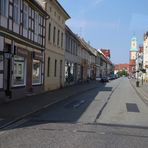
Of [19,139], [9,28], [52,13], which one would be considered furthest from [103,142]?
[52,13]

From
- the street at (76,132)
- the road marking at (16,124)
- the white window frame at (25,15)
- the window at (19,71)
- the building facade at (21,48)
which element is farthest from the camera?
the white window frame at (25,15)

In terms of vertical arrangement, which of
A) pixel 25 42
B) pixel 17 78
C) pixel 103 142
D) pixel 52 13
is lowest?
pixel 103 142

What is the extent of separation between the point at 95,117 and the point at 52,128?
12.3ft

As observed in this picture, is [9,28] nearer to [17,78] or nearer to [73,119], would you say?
[17,78]

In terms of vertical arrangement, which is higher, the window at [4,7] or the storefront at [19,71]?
the window at [4,7]

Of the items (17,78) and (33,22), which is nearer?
(17,78)

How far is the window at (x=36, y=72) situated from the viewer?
2948 centimetres

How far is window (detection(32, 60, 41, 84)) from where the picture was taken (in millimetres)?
29484

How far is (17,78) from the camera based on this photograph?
2494 cm

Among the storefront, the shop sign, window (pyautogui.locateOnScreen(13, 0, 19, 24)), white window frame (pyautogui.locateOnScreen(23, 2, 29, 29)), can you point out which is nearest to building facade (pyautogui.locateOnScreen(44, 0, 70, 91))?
the storefront

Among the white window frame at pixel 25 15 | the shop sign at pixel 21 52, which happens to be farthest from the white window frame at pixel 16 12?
the shop sign at pixel 21 52

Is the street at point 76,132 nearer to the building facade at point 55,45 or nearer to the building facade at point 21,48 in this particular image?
the building facade at point 21,48

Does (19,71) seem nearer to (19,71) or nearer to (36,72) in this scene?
(19,71)

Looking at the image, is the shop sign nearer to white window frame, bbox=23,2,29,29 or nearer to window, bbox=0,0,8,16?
white window frame, bbox=23,2,29,29
